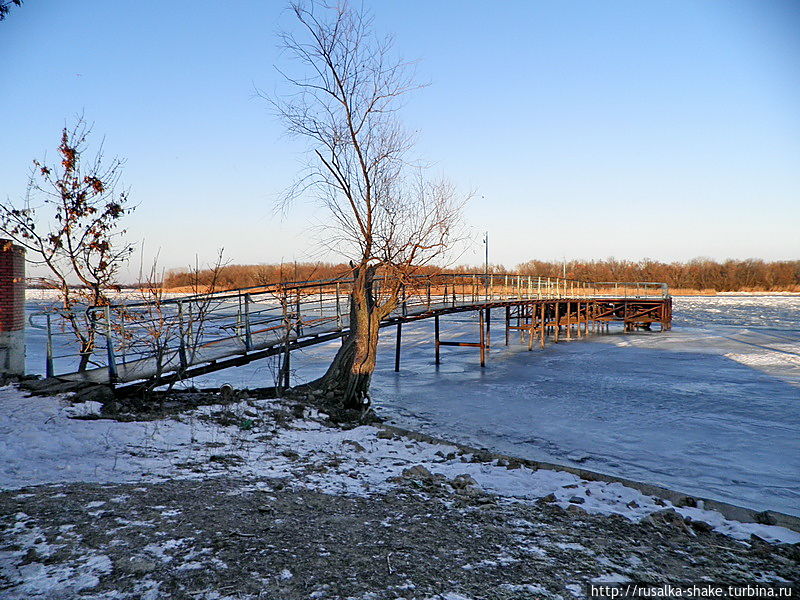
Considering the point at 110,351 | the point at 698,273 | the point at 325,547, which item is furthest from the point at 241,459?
the point at 698,273

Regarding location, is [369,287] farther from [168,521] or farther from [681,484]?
[168,521]

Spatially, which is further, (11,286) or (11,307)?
(11,286)

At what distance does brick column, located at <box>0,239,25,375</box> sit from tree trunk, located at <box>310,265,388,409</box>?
5363 mm

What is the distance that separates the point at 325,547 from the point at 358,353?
21.7 ft

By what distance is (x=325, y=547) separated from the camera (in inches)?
152

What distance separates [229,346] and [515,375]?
10.9 meters

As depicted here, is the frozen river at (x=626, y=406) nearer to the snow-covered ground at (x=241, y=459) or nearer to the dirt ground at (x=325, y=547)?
the snow-covered ground at (x=241, y=459)

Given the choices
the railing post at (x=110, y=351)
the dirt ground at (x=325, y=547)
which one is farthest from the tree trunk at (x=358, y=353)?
the dirt ground at (x=325, y=547)

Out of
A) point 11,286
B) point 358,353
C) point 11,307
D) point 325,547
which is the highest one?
point 11,286

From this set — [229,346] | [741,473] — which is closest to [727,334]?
[741,473]

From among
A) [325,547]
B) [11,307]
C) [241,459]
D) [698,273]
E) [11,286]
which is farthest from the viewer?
[698,273]

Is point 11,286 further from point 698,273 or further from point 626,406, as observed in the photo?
point 698,273

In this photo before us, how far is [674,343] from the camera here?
27969mm

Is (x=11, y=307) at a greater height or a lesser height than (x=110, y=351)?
greater
